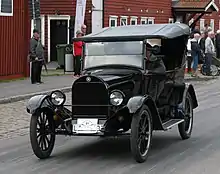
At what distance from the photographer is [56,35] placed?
32.8m

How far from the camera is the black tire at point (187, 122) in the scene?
11070 millimetres

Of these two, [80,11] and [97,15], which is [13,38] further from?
[97,15]

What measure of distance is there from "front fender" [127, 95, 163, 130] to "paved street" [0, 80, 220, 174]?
0.48 meters

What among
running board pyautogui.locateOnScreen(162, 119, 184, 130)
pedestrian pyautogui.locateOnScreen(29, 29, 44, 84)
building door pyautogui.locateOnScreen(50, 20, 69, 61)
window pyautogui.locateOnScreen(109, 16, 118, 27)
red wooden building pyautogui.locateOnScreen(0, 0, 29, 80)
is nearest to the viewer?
running board pyautogui.locateOnScreen(162, 119, 184, 130)

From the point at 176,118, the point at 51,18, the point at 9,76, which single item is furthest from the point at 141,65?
the point at 51,18

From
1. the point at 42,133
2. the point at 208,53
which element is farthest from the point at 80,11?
the point at 42,133

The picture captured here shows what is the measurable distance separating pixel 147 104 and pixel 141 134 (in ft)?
1.70

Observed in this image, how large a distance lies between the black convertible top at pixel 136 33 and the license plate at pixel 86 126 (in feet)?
5.58

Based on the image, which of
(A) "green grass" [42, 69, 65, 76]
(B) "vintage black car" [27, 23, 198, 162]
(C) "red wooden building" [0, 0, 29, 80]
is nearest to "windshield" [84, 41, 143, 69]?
(B) "vintage black car" [27, 23, 198, 162]

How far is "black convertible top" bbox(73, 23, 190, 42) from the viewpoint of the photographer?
1034 cm

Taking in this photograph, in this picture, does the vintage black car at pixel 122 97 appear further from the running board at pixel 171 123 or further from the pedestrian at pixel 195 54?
the pedestrian at pixel 195 54

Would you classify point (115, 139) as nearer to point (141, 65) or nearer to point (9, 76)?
point (141, 65)

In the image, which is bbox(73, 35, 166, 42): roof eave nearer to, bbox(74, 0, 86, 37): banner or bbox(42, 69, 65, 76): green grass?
bbox(42, 69, 65, 76): green grass

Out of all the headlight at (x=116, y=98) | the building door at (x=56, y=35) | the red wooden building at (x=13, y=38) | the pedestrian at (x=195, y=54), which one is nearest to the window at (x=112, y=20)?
the building door at (x=56, y=35)
